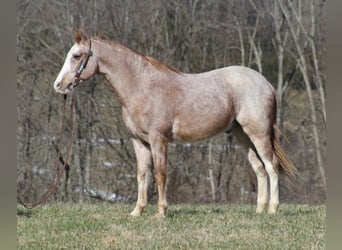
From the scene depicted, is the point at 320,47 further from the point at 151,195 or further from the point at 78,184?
the point at 78,184

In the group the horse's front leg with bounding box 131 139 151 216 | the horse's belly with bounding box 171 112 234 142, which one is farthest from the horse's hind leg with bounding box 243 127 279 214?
the horse's front leg with bounding box 131 139 151 216

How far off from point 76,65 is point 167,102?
1.08m

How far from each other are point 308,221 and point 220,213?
108 cm

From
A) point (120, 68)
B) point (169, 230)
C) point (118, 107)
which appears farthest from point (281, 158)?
point (118, 107)

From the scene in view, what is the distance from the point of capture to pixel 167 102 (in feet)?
22.8

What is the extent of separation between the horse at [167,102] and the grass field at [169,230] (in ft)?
1.31

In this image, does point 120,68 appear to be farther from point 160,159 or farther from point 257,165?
point 257,165

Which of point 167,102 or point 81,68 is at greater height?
point 81,68

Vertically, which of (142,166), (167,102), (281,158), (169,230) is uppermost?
(167,102)

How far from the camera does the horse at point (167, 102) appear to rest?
693 centimetres

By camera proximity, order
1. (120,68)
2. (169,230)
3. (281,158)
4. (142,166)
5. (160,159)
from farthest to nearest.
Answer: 1. (281,158)
2. (142,166)
3. (120,68)
4. (160,159)
5. (169,230)

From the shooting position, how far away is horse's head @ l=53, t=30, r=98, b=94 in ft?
22.7
